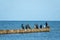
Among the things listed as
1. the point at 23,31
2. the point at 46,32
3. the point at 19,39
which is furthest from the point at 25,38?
the point at 46,32

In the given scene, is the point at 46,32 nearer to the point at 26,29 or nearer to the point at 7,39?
the point at 26,29

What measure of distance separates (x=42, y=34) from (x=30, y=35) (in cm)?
181

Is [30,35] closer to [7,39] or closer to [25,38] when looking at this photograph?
[25,38]

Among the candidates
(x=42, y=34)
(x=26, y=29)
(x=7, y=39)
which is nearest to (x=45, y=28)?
(x=42, y=34)

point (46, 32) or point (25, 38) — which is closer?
point (25, 38)

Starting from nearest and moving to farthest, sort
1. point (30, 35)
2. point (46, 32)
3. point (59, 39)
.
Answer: point (59, 39)
point (30, 35)
point (46, 32)

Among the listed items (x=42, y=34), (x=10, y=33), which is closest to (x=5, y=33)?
(x=10, y=33)

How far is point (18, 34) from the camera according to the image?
2536 cm

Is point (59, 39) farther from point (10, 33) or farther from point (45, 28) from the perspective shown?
point (10, 33)

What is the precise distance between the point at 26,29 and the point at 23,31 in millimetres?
684

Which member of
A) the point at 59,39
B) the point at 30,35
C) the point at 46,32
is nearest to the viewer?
the point at 59,39

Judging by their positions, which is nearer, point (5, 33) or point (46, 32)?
point (5, 33)

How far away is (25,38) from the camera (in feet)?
75.9

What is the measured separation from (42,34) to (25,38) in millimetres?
3706
